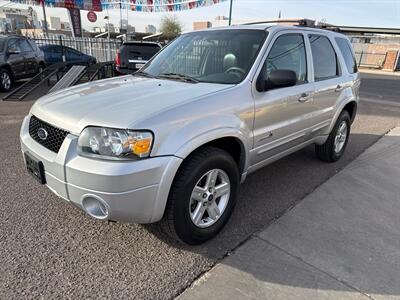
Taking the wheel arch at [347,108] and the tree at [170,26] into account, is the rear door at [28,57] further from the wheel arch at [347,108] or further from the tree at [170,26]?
the tree at [170,26]

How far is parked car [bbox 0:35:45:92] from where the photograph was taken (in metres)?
9.85

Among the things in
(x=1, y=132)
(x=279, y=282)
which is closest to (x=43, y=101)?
(x=279, y=282)

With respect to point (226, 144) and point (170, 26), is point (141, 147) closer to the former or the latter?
point (226, 144)

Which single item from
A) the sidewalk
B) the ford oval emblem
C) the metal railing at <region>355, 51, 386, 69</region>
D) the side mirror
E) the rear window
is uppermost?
the side mirror

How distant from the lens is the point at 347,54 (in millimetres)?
4957

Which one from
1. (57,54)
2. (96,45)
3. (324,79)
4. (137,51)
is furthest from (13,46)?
(324,79)

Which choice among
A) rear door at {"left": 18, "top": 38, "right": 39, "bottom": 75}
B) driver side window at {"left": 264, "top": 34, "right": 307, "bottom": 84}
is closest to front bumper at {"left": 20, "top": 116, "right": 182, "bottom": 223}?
driver side window at {"left": 264, "top": 34, "right": 307, "bottom": 84}

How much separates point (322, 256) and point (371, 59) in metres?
34.9

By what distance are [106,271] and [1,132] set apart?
451 cm

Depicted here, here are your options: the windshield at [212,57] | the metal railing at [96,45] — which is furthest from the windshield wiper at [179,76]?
the metal railing at [96,45]

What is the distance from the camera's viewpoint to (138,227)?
3033 millimetres

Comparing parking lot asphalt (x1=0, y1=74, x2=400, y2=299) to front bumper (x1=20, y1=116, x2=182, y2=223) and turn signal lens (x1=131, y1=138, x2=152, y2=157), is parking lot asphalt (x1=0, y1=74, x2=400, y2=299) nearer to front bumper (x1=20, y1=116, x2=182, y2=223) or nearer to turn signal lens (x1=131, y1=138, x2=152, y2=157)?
front bumper (x1=20, y1=116, x2=182, y2=223)

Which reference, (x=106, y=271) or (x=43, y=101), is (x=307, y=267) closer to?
(x=106, y=271)

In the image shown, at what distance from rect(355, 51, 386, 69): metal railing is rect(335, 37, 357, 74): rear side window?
101 feet
